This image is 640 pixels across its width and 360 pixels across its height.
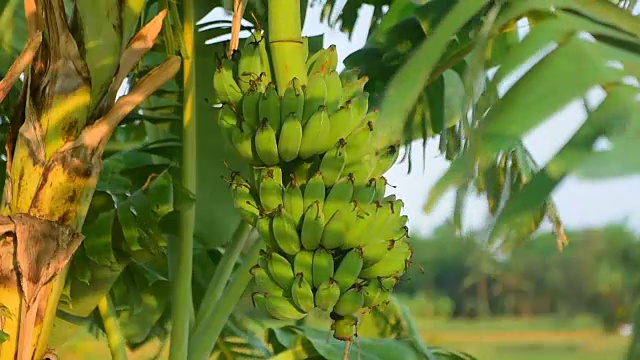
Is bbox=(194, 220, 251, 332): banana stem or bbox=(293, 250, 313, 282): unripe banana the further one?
bbox=(194, 220, 251, 332): banana stem

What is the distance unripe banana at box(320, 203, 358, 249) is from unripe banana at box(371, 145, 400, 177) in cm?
5

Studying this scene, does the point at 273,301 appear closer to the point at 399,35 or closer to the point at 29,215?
the point at 29,215

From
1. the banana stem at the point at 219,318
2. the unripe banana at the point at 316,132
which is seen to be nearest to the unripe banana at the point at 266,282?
the unripe banana at the point at 316,132

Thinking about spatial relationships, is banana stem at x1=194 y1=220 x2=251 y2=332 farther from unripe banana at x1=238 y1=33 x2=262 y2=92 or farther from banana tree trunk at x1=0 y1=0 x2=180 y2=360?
unripe banana at x1=238 y1=33 x2=262 y2=92

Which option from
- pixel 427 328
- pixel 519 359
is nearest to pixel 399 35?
pixel 427 328

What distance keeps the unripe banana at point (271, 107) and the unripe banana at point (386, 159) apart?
3.5 inches

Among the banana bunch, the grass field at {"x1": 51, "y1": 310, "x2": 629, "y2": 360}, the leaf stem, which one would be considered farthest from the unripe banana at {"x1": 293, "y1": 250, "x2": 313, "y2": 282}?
the grass field at {"x1": 51, "y1": 310, "x2": 629, "y2": 360}

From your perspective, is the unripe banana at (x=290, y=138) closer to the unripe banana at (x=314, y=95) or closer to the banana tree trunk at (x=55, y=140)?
the unripe banana at (x=314, y=95)

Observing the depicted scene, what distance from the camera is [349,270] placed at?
0.59 meters

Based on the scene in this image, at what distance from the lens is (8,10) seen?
3.19 feet

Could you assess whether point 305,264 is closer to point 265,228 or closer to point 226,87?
point 265,228

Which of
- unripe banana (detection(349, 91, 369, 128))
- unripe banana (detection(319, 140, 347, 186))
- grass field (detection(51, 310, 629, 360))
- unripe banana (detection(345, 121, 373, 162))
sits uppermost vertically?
unripe banana (detection(349, 91, 369, 128))

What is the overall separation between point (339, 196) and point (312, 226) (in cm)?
3

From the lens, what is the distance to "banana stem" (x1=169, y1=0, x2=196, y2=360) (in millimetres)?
844
